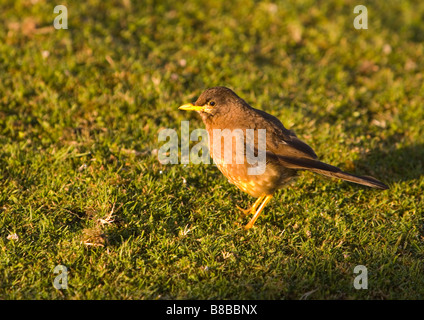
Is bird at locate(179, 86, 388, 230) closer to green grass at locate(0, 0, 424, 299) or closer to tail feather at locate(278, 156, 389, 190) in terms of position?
tail feather at locate(278, 156, 389, 190)

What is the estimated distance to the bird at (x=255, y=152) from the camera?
16.9 feet

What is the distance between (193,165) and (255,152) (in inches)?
42.7

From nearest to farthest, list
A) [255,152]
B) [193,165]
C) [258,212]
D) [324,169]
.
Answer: [324,169] → [255,152] → [258,212] → [193,165]

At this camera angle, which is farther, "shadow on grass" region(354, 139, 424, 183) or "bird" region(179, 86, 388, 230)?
"shadow on grass" region(354, 139, 424, 183)

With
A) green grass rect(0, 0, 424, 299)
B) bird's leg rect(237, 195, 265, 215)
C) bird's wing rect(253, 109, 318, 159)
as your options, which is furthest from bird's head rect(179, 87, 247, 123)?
bird's leg rect(237, 195, 265, 215)

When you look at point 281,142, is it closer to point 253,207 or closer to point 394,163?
point 253,207

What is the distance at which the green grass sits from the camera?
462cm

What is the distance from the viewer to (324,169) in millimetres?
5137

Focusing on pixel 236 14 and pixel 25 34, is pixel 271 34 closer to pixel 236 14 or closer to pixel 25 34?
pixel 236 14

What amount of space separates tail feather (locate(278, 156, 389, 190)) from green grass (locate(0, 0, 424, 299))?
1.75ft

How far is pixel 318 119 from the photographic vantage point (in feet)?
23.5

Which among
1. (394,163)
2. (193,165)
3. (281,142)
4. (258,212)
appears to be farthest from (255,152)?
(394,163)
